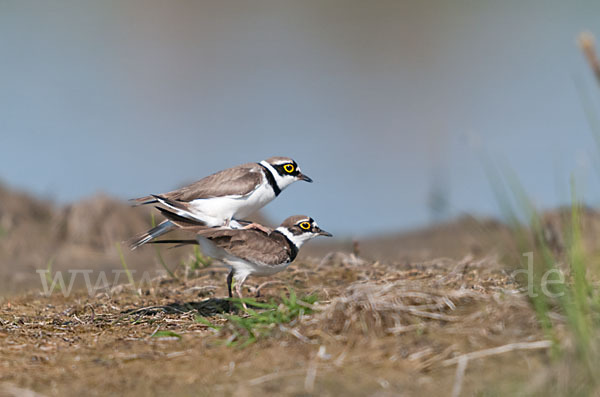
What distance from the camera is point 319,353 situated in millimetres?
3832

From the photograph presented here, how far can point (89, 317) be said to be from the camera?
584 centimetres

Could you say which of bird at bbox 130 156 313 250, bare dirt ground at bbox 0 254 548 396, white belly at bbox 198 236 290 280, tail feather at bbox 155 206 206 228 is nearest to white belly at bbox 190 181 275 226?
bird at bbox 130 156 313 250

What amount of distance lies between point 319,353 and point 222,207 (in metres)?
2.86

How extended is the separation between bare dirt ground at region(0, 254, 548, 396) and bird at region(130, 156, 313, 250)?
1.24 meters

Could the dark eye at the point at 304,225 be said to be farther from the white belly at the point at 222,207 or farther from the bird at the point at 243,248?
the white belly at the point at 222,207

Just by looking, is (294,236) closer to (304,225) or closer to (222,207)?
(304,225)

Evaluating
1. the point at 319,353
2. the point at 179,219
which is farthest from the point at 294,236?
the point at 319,353

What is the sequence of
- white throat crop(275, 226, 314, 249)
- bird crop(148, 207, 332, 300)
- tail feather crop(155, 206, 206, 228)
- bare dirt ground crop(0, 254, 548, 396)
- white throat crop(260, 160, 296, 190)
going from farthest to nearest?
white throat crop(260, 160, 296, 190) < white throat crop(275, 226, 314, 249) < tail feather crop(155, 206, 206, 228) < bird crop(148, 207, 332, 300) < bare dirt ground crop(0, 254, 548, 396)

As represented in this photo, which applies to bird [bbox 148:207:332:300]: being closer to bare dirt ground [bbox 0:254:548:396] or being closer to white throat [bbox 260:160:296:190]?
bare dirt ground [bbox 0:254:548:396]

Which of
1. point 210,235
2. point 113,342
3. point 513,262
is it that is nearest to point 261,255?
point 210,235

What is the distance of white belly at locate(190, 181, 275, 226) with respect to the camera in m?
6.39

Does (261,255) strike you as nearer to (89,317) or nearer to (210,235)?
(210,235)

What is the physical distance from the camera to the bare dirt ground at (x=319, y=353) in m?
3.54

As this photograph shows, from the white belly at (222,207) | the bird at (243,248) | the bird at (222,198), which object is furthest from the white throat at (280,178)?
the bird at (243,248)
